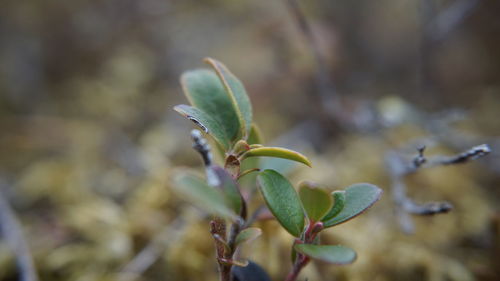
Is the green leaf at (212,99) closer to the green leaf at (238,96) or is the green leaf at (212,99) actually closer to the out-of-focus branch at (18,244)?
the green leaf at (238,96)

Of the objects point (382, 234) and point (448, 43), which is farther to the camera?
point (448, 43)

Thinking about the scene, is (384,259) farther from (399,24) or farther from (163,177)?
(399,24)

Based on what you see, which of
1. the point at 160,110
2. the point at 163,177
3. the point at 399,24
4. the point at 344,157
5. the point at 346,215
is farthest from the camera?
the point at 399,24

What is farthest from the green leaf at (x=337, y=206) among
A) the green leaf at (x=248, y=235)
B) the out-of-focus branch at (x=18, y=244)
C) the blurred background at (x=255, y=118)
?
the out-of-focus branch at (x=18, y=244)

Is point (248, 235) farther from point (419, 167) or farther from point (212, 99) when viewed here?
point (419, 167)

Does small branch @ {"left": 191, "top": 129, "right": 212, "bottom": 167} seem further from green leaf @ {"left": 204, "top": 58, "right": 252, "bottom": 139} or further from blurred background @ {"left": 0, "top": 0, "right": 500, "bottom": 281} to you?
blurred background @ {"left": 0, "top": 0, "right": 500, "bottom": 281}

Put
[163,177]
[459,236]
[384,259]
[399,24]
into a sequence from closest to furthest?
[384,259] → [459,236] → [163,177] → [399,24]

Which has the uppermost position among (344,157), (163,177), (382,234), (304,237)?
(344,157)

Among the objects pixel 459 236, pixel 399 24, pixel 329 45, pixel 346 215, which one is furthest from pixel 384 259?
pixel 399 24
